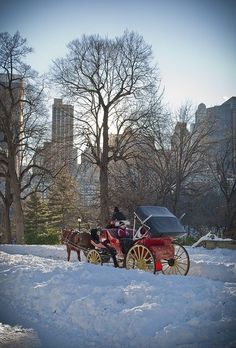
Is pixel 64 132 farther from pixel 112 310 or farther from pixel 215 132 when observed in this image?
pixel 112 310

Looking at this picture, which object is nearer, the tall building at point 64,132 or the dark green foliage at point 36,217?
the tall building at point 64,132

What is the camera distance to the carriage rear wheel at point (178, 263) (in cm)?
1074

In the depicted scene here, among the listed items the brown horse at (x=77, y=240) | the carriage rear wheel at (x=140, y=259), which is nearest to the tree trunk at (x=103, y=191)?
the brown horse at (x=77, y=240)

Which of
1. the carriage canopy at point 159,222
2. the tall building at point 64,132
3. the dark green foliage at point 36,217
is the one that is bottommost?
the dark green foliage at point 36,217

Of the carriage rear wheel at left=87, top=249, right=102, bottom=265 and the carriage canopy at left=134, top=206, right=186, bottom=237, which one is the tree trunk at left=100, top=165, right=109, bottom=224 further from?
the carriage canopy at left=134, top=206, right=186, bottom=237

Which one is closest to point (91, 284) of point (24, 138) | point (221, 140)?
point (24, 138)

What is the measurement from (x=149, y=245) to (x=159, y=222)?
674 mm

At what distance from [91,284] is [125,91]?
17.6 m

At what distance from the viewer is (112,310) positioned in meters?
6.66

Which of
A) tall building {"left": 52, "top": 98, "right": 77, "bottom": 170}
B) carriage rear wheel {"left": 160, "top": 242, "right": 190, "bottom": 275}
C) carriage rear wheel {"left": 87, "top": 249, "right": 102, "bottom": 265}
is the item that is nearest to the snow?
carriage rear wheel {"left": 160, "top": 242, "right": 190, "bottom": 275}

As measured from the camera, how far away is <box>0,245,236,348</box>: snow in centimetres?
557

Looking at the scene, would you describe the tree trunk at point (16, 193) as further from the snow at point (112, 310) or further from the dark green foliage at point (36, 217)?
the snow at point (112, 310)

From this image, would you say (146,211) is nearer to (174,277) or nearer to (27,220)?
(174,277)

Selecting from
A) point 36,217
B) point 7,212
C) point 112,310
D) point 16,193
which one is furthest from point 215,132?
point 112,310
